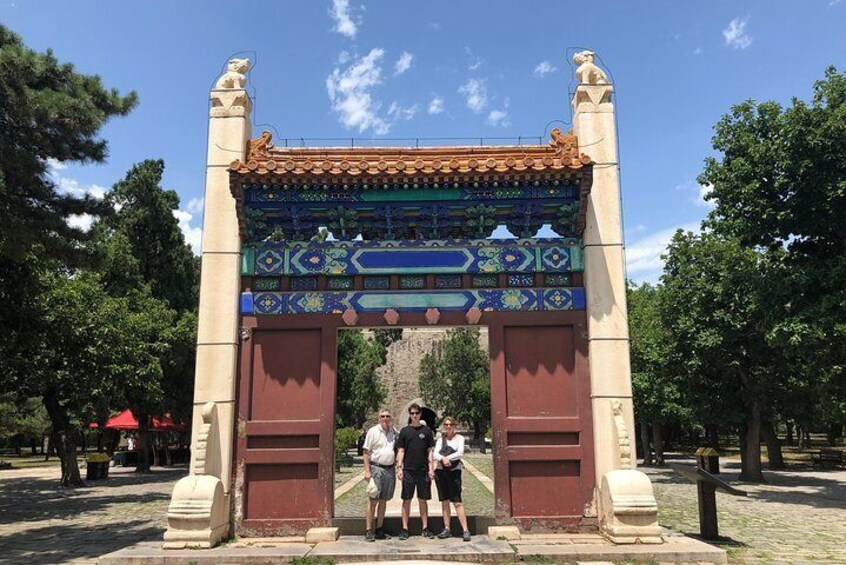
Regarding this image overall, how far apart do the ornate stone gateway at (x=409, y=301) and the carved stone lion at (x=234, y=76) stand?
0.14 meters

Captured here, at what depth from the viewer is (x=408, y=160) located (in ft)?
32.6

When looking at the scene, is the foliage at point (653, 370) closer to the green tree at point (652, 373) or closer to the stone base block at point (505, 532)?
the green tree at point (652, 373)

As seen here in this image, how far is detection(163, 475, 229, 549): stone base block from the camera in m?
7.90

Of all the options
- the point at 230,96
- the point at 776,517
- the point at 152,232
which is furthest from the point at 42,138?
the point at 152,232

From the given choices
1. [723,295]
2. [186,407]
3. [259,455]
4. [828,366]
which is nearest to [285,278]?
[259,455]

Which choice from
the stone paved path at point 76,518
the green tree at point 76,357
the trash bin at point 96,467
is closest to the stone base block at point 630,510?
the stone paved path at point 76,518

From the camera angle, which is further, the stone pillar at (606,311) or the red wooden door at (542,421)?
the red wooden door at (542,421)

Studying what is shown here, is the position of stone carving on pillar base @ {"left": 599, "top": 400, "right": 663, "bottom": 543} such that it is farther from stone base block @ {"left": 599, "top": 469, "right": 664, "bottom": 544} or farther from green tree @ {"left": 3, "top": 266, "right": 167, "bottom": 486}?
green tree @ {"left": 3, "top": 266, "right": 167, "bottom": 486}

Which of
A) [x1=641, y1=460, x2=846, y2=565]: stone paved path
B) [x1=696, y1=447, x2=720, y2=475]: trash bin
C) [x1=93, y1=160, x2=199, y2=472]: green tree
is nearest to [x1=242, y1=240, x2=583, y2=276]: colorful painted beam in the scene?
[x1=641, y1=460, x2=846, y2=565]: stone paved path

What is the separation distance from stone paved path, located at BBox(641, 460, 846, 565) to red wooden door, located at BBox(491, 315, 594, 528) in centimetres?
222

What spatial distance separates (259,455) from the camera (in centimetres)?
877

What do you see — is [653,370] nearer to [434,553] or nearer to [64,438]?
[434,553]

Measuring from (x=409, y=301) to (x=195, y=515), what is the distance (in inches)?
154

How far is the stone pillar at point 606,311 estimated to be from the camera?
27.0ft
